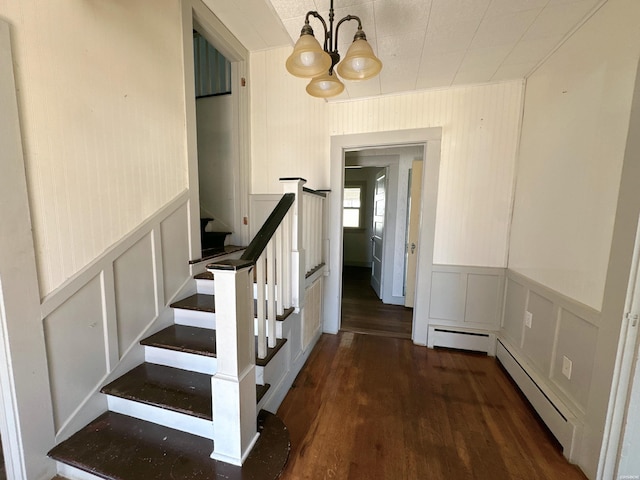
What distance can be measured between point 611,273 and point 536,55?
168 cm

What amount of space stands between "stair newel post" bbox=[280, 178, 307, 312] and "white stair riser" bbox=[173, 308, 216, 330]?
62 cm

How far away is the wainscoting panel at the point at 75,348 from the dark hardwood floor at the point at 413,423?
1183 millimetres

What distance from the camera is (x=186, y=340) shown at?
1741 mm

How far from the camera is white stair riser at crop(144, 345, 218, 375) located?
165 cm

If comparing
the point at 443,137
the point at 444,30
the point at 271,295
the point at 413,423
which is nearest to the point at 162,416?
the point at 271,295

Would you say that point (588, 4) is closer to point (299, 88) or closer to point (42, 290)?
point (299, 88)

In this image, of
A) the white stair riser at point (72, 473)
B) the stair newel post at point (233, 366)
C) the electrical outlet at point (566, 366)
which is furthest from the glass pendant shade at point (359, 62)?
the white stair riser at point (72, 473)

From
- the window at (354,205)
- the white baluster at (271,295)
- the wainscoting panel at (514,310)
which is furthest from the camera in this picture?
the window at (354,205)

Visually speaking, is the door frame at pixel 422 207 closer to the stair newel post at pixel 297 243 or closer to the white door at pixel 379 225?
the stair newel post at pixel 297 243

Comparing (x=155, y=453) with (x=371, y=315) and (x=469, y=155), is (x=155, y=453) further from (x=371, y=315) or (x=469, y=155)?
(x=469, y=155)

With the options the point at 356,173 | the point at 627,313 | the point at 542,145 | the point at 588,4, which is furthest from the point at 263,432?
the point at 356,173

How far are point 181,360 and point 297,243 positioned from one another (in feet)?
3.67

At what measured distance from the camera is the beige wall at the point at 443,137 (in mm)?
2352

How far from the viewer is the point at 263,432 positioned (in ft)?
4.67
